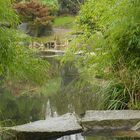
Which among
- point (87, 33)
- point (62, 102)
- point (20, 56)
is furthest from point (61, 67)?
point (20, 56)

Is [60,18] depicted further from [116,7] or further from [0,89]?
[116,7]

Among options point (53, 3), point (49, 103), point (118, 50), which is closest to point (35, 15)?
point (53, 3)

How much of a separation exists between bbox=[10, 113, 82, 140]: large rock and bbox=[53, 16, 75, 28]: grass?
2299 cm

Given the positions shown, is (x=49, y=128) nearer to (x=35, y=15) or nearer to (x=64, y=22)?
(x=35, y=15)

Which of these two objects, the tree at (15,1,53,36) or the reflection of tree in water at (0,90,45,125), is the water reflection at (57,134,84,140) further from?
the tree at (15,1,53,36)

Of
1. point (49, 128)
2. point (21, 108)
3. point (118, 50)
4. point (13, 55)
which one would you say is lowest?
point (21, 108)

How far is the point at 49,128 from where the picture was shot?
22.8ft

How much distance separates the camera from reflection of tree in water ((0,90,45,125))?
934cm

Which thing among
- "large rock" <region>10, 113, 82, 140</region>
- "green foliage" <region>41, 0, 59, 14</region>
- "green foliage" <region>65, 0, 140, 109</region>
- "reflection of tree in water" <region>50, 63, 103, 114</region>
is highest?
"green foliage" <region>65, 0, 140, 109</region>

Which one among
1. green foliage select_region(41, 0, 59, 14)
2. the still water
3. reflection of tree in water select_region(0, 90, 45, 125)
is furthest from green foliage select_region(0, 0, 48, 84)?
green foliage select_region(41, 0, 59, 14)

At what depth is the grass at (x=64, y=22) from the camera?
101ft

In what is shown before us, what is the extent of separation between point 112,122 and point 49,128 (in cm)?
104

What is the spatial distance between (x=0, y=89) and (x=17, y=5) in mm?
13790

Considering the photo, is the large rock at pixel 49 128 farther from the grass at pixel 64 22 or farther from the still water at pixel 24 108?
the grass at pixel 64 22
